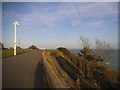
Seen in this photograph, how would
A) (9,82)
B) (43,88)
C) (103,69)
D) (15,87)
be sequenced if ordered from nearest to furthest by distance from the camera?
(43,88) < (15,87) < (9,82) < (103,69)

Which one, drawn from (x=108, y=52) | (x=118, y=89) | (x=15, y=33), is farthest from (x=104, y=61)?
(x=15, y=33)

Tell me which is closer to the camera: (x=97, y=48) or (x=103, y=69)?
(x=103, y=69)

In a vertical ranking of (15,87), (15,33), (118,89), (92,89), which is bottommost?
(118,89)

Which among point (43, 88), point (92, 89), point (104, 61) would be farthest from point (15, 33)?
point (43, 88)

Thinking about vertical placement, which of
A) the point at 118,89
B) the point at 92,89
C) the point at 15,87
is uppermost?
the point at 15,87

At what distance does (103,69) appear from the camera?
15.1 metres

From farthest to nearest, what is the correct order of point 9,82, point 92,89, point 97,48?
point 97,48, point 92,89, point 9,82

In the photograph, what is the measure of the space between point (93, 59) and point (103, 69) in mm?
2278

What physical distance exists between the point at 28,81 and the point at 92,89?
465cm

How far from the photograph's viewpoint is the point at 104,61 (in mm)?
17375

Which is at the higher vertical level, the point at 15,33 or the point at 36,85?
the point at 15,33

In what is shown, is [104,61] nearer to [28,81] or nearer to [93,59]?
[93,59]

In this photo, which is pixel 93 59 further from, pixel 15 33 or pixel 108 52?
pixel 15 33

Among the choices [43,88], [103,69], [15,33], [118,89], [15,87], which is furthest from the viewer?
[15,33]
